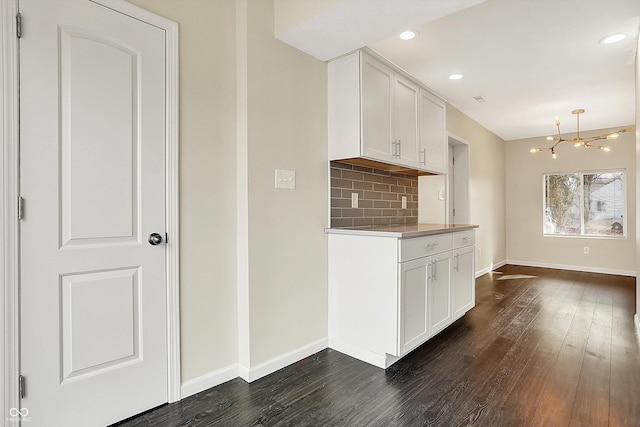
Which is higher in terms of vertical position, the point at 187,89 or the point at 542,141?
the point at 542,141

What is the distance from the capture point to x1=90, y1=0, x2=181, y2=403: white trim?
6.07ft

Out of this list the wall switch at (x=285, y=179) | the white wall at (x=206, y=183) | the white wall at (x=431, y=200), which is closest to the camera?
the white wall at (x=206, y=183)

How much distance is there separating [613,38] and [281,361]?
3651 mm

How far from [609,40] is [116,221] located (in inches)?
154

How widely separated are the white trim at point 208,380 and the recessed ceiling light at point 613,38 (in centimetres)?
382

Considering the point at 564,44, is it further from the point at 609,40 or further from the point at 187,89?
the point at 187,89

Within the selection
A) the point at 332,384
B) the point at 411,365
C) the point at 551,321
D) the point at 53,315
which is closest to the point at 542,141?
the point at 551,321

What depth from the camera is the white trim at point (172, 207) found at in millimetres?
1849

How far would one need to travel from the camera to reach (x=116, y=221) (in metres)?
1.69

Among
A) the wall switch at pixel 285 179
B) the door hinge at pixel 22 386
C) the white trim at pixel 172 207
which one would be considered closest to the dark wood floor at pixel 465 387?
the white trim at pixel 172 207

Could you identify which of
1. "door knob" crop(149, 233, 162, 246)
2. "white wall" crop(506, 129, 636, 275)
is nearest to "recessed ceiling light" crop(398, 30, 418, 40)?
"door knob" crop(149, 233, 162, 246)

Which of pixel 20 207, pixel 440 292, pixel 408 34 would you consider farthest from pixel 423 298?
pixel 20 207

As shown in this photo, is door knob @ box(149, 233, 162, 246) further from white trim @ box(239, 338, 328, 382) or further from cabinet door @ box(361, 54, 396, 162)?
cabinet door @ box(361, 54, 396, 162)

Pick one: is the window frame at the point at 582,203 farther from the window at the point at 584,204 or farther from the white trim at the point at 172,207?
the white trim at the point at 172,207
